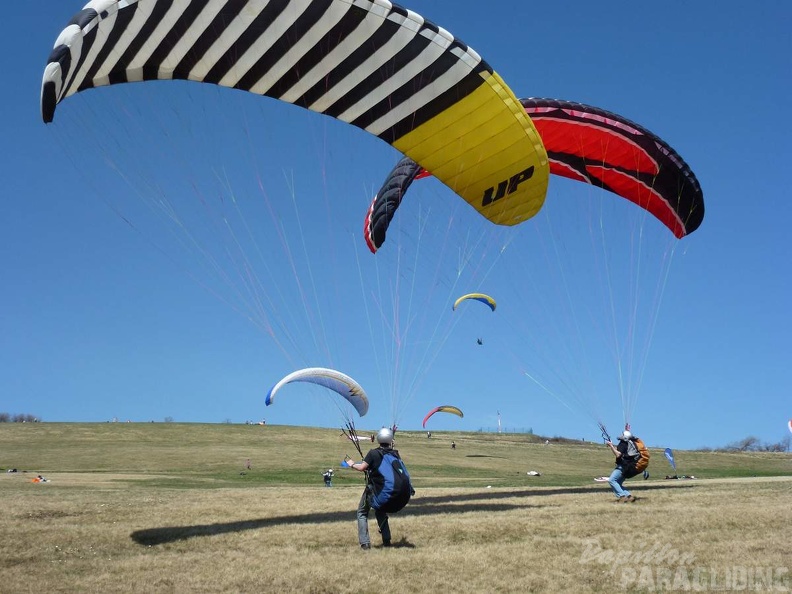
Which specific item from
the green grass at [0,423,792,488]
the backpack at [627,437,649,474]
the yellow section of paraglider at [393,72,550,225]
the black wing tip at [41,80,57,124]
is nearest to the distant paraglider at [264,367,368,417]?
the yellow section of paraglider at [393,72,550,225]

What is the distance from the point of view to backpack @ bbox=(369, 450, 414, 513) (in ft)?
28.9

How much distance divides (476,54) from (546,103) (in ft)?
12.7

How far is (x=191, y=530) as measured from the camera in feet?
32.0

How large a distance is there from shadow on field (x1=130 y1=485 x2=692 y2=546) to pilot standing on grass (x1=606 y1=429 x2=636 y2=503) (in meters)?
1.66

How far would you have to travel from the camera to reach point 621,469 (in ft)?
42.6

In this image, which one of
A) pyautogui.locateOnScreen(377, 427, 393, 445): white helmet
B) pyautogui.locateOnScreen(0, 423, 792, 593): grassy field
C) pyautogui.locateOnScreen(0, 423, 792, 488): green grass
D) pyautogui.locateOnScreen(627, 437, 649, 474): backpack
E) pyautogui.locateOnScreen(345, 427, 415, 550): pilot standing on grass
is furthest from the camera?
pyautogui.locateOnScreen(0, 423, 792, 488): green grass

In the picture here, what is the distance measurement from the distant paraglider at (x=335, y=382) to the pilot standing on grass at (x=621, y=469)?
479 cm

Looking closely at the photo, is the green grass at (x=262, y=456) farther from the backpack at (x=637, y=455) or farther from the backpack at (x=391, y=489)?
the backpack at (x=391, y=489)

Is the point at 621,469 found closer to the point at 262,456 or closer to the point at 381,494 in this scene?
the point at 381,494

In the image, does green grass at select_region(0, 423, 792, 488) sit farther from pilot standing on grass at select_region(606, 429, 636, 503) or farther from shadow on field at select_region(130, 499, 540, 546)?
shadow on field at select_region(130, 499, 540, 546)

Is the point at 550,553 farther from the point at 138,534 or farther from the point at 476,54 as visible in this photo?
the point at 476,54

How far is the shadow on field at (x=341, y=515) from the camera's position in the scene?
9.46 metres

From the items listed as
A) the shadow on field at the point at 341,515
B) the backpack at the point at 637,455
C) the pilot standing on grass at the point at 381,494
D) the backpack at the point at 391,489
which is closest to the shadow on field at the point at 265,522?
the shadow on field at the point at 341,515

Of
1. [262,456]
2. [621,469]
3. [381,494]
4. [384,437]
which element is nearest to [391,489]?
[381,494]
